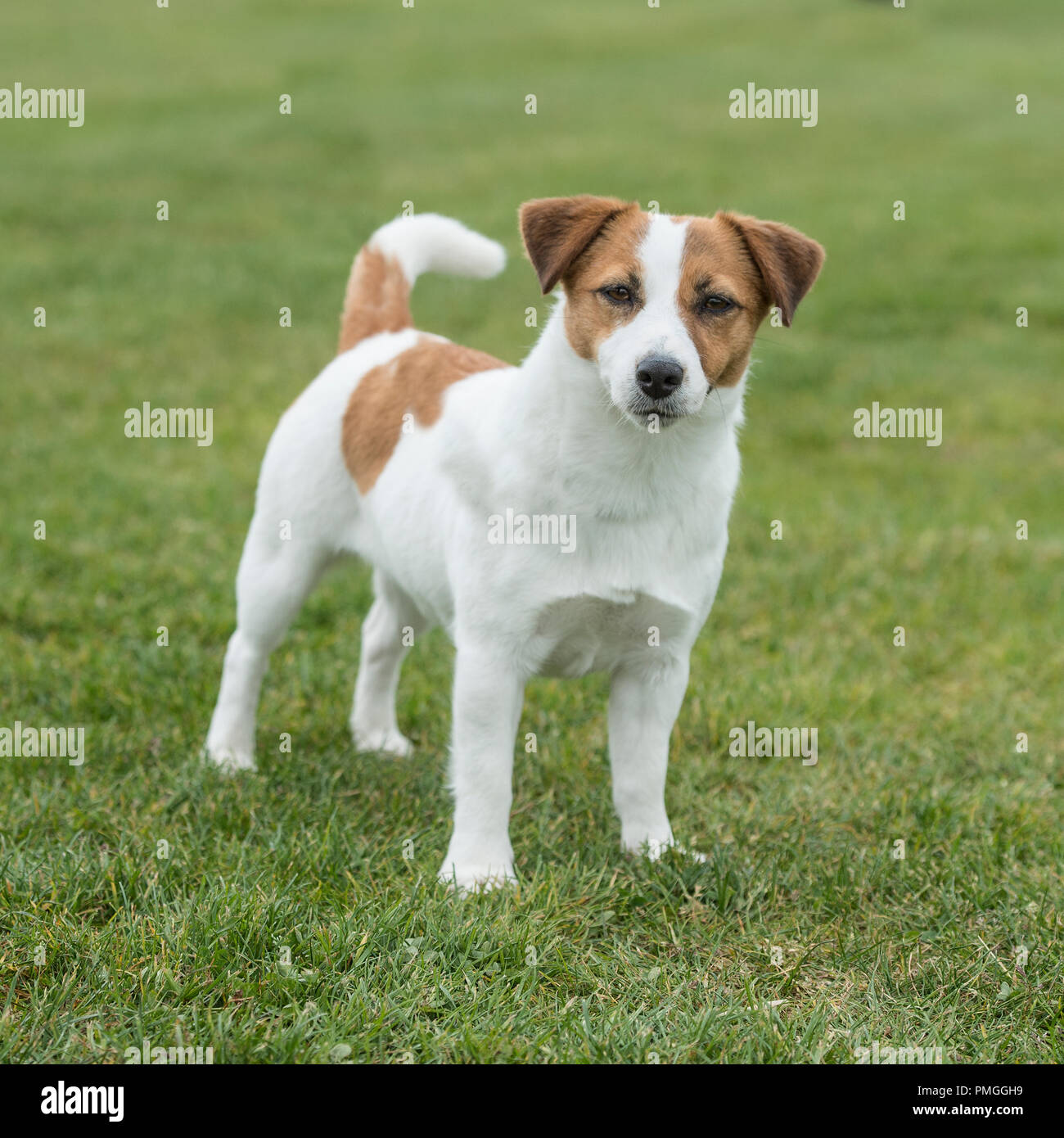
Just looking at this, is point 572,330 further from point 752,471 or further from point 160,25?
point 160,25

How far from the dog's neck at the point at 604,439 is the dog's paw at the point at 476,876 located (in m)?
1.08

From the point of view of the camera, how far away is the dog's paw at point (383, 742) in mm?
4742

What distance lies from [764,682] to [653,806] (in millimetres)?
1540

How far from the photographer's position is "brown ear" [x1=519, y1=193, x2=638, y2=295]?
353 centimetres

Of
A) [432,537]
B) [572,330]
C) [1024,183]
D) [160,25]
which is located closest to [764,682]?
[432,537]

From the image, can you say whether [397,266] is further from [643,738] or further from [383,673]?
[643,738]

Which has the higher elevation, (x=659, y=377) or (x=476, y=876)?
(x=659, y=377)

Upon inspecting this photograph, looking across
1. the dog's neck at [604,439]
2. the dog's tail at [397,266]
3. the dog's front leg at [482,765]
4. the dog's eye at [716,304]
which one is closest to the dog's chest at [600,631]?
the dog's front leg at [482,765]

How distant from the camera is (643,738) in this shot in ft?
12.9

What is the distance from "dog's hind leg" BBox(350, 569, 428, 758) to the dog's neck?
4.44 ft

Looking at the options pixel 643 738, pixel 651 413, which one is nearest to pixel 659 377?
pixel 651 413

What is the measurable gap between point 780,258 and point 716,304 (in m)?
0.28

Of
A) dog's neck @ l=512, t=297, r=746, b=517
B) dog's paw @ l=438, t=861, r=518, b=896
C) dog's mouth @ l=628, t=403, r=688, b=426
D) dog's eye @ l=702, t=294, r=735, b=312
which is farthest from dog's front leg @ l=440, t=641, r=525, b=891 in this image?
dog's eye @ l=702, t=294, r=735, b=312

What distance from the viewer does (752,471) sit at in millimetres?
8375
